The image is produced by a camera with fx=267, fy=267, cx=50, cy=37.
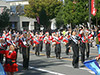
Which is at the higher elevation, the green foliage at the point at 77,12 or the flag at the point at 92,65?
the green foliage at the point at 77,12

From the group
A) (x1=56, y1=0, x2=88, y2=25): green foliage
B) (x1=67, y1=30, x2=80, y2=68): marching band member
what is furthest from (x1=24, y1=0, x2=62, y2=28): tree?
(x1=67, y1=30, x2=80, y2=68): marching band member

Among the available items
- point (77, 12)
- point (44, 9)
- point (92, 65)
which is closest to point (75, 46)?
point (92, 65)

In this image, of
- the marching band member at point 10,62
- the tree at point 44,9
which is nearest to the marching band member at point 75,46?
the marching band member at point 10,62

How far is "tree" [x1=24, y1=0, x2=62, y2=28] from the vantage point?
6500cm

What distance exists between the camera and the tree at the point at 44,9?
6500 centimetres

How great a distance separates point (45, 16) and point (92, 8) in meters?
33.9

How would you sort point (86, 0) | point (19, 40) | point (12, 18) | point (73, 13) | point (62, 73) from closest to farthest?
point (62, 73) < point (19, 40) < point (86, 0) < point (73, 13) < point (12, 18)

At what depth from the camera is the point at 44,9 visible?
6550cm

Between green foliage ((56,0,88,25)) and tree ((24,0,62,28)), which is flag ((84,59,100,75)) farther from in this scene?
tree ((24,0,62,28))

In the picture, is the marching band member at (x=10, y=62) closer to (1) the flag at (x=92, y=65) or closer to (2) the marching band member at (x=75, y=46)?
(1) the flag at (x=92, y=65)

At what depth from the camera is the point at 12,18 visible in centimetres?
7094

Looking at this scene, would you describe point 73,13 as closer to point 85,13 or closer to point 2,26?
point 85,13

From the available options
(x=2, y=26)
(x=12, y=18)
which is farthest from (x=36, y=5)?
(x=2, y=26)

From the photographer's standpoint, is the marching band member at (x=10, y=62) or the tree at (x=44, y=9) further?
the tree at (x=44, y=9)
